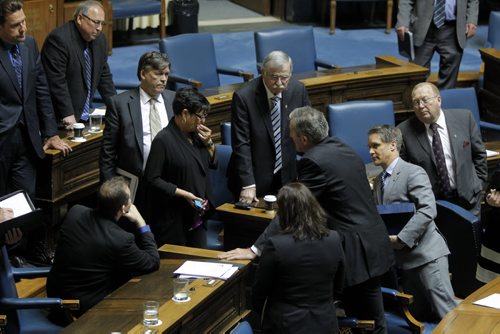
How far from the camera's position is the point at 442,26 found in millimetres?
8211

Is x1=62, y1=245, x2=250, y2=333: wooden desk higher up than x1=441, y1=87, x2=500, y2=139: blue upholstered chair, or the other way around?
x1=441, y1=87, x2=500, y2=139: blue upholstered chair

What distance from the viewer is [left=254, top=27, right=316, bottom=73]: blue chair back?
809 cm

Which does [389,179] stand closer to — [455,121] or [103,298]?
[455,121]

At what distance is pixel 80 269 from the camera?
468 cm

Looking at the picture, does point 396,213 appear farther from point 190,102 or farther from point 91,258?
point 91,258

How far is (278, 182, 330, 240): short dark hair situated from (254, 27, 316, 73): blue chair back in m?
3.85

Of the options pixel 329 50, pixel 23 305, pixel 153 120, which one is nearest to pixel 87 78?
pixel 153 120

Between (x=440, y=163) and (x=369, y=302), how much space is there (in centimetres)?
147

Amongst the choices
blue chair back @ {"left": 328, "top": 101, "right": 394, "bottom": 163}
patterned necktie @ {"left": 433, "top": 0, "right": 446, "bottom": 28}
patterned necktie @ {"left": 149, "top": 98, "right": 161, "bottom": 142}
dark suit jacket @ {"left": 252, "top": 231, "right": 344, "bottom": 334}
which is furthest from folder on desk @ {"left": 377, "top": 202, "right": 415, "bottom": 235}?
patterned necktie @ {"left": 433, "top": 0, "right": 446, "bottom": 28}

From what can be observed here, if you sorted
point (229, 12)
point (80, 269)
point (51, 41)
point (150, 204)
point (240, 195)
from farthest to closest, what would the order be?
1. point (229, 12)
2. point (51, 41)
3. point (240, 195)
4. point (150, 204)
5. point (80, 269)

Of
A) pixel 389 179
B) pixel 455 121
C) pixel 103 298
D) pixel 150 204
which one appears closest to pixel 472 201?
pixel 455 121

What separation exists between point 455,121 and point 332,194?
1.68 metres

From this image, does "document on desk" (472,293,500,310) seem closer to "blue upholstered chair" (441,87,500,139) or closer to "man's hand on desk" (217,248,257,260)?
"man's hand on desk" (217,248,257,260)

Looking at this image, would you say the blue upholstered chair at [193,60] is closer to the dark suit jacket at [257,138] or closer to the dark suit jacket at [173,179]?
the dark suit jacket at [257,138]
